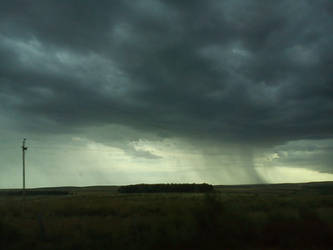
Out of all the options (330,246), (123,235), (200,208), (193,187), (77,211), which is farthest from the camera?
(193,187)

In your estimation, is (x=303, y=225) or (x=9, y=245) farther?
(x=303, y=225)

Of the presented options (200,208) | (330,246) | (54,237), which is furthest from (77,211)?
(330,246)

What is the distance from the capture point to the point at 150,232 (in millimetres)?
18109

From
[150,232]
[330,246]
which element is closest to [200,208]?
[150,232]

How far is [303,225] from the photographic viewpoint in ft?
61.8

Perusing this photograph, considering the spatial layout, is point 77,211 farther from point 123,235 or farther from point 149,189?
point 149,189

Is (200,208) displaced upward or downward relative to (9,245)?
upward

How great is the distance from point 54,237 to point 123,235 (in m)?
3.90

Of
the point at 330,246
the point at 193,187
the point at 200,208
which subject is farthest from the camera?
the point at 193,187

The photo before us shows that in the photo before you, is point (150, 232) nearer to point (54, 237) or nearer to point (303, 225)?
point (54, 237)

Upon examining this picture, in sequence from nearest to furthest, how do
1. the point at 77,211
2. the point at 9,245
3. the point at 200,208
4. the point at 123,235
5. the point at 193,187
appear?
the point at 9,245 < the point at 123,235 < the point at 200,208 < the point at 77,211 < the point at 193,187

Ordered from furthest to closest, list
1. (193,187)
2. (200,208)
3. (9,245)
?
(193,187) → (200,208) → (9,245)

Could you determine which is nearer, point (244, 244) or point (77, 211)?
point (244, 244)

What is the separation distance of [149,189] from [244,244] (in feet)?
421
